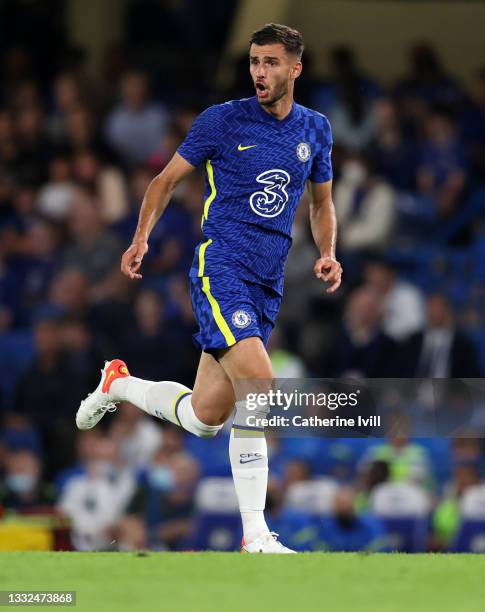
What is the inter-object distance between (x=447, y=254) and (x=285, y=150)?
6.84m

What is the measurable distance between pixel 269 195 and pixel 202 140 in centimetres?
40

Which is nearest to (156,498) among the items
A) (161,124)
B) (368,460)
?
(368,460)

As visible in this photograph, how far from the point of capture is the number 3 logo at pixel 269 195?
7.18 m

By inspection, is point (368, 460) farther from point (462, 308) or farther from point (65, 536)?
point (65, 536)

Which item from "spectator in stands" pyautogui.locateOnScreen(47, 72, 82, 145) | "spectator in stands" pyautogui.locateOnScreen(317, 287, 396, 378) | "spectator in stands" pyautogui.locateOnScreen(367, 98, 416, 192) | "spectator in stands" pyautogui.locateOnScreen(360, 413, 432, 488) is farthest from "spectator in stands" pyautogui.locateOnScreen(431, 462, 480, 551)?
"spectator in stands" pyautogui.locateOnScreen(47, 72, 82, 145)

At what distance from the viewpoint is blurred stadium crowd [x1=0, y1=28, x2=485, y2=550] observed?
11.4 metres

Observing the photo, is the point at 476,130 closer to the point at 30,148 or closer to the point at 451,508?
the point at 30,148

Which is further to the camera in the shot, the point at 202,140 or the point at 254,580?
the point at 202,140

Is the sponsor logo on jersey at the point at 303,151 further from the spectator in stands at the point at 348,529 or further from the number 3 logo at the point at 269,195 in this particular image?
the spectator in stands at the point at 348,529

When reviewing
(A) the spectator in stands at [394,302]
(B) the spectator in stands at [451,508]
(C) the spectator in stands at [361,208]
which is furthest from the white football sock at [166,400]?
(C) the spectator in stands at [361,208]

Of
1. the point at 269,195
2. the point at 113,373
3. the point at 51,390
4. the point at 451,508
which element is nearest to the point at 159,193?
the point at 269,195

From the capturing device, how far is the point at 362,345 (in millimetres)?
12711

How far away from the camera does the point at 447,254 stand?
13875mm

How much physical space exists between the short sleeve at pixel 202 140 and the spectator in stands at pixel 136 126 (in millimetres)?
7970
